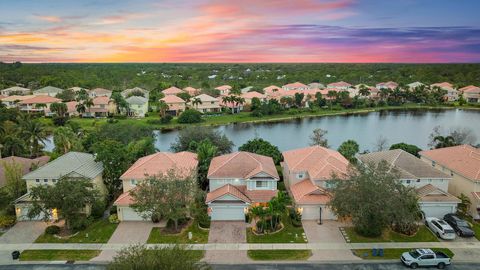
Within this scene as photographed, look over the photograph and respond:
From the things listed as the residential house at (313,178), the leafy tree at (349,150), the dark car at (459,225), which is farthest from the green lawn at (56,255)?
the leafy tree at (349,150)

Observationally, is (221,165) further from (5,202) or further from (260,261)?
(5,202)

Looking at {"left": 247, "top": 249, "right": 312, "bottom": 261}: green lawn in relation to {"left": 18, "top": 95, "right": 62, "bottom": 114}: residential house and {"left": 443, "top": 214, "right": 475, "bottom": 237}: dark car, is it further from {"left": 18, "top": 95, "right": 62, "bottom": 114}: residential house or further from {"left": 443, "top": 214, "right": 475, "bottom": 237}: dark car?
{"left": 18, "top": 95, "right": 62, "bottom": 114}: residential house

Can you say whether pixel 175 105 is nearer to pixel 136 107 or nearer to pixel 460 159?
pixel 136 107

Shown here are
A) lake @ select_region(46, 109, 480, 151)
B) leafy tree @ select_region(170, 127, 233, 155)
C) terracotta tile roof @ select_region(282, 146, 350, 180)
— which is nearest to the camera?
terracotta tile roof @ select_region(282, 146, 350, 180)

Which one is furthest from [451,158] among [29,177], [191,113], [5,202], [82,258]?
[191,113]

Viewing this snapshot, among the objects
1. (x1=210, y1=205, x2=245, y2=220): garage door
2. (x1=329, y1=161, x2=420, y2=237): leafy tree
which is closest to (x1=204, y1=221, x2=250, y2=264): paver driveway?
(x1=210, y1=205, x2=245, y2=220): garage door

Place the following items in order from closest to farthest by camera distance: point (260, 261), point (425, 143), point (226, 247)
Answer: point (260, 261) < point (226, 247) < point (425, 143)

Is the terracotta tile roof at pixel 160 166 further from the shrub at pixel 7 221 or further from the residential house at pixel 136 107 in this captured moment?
the residential house at pixel 136 107
